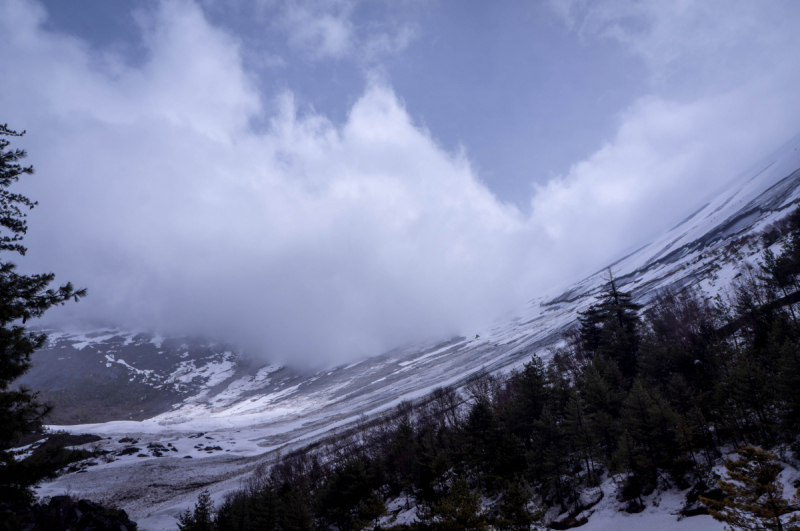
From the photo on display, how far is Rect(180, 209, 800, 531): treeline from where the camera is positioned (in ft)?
85.7

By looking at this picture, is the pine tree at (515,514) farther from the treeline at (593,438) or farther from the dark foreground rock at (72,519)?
the dark foreground rock at (72,519)

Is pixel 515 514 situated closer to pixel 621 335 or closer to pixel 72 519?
pixel 621 335

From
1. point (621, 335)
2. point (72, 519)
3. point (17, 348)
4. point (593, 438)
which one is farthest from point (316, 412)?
point (17, 348)

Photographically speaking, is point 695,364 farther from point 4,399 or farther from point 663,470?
point 4,399

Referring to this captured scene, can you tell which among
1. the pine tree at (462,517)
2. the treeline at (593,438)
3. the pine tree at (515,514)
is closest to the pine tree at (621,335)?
the treeline at (593,438)

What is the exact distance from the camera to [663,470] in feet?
94.2

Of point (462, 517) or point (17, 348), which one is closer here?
point (17, 348)

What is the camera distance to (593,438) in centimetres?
3091

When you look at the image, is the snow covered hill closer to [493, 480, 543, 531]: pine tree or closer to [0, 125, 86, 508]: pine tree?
[493, 480, 543, 531]: pine tree

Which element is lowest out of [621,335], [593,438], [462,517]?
[593,438]

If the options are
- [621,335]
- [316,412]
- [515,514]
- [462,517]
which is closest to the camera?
[462,517]

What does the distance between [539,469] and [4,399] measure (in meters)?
35.5

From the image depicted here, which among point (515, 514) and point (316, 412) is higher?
point (515, 514)

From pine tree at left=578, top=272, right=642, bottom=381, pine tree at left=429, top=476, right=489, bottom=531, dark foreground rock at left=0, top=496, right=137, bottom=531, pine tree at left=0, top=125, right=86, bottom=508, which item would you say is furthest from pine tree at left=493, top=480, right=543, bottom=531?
dark foreground rock at left=0, top=496, right=137, bottom=531
